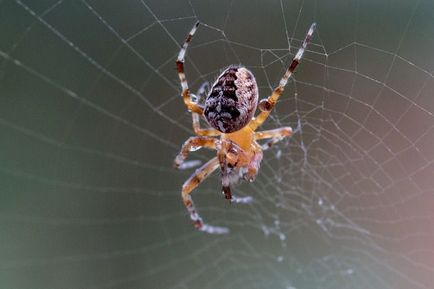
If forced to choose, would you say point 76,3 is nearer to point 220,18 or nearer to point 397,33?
point 220,18

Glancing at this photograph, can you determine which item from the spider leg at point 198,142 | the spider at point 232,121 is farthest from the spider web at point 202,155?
the spider leg at point 198,142

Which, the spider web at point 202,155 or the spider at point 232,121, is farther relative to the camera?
the spider web at point 202,155

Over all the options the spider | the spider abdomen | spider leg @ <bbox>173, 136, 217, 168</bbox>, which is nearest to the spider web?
the spider

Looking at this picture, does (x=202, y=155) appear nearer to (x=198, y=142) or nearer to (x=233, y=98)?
(x=198, y=142)

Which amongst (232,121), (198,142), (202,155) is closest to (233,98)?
(232,121)

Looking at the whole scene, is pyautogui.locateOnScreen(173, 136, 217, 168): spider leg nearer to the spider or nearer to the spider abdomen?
the spider

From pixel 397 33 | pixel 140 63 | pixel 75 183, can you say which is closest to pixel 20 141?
pixel 75 183

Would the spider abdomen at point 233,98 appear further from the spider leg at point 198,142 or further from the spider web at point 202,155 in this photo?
the spider web at point 202,155
